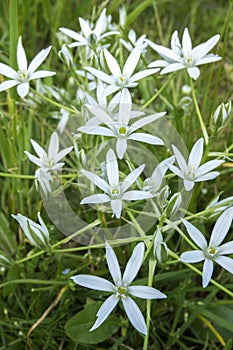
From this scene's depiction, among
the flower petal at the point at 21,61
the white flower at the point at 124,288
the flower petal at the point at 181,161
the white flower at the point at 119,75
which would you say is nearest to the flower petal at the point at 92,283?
the white flower at the point at 124,288

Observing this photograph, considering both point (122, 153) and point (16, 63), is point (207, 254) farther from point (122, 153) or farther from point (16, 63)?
point (16, 63)

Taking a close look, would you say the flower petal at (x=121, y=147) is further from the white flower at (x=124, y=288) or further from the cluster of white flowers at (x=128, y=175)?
the white flower at (x=124, y=288)

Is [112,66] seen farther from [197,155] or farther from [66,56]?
[197,155]

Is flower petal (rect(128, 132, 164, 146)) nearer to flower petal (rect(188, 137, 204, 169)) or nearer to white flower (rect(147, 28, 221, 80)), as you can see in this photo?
flower petal (rect(188, 137, 204, 169))

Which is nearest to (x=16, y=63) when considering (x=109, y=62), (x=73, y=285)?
(x=109, y=62)

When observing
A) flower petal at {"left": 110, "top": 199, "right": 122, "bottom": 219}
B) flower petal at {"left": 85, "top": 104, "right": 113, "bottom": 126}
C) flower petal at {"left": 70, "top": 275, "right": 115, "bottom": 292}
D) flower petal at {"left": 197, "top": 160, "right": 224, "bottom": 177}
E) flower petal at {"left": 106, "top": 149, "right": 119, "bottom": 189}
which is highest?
flower petal at {"left": 85, "top": 104, "right": 113, "bottom": 126}

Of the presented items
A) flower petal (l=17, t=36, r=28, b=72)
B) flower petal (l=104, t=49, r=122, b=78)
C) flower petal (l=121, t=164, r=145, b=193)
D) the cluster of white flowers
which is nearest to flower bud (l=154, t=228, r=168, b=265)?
the cluster of white flowers
